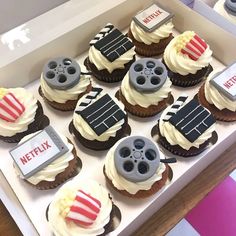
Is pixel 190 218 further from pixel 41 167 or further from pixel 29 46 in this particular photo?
pixel 29 46

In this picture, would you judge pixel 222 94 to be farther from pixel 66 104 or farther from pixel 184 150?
pixel 66 104

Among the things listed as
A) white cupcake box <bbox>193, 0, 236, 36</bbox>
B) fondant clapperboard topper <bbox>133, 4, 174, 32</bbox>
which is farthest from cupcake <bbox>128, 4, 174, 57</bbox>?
white cupcake box <bbox>193, 0, 236, 36</bbox>

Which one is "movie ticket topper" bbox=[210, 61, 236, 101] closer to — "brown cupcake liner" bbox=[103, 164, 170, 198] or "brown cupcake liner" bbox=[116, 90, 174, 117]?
"brown cupcake liner" bbox=[116, 90, 174, 117]

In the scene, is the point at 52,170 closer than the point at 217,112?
Yes

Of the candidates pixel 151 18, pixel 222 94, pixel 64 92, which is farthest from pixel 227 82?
pixel 64 92

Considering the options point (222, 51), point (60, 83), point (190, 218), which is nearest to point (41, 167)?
point (60, 83)

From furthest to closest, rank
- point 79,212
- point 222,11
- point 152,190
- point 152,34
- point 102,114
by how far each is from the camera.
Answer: point 222,11 → point 152,34 → point 102,114 → point 152,190 → point 79,212
